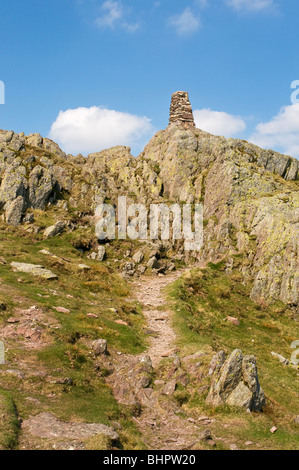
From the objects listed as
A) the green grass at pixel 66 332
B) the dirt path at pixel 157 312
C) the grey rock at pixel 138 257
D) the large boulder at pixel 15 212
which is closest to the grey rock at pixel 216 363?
the dirt path at pixel 157 312

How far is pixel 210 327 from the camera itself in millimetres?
34125

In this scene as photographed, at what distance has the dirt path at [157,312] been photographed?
27709 mm

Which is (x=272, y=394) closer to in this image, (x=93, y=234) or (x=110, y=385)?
(x=110, y=385)

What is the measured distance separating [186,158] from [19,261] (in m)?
51.2

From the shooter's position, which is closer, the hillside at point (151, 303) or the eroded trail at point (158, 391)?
the eroded trail at point (158, 391)

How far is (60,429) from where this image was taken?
1367 cm

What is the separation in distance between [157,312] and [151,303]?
2.97 meters

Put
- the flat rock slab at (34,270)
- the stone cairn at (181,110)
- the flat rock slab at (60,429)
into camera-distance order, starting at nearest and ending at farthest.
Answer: the flat rock slab at (60,429), the flat rock slab at (34,270), the stone cairn at (181,110)

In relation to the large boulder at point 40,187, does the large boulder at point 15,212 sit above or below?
below

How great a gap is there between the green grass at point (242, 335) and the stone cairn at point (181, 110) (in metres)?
54.8
